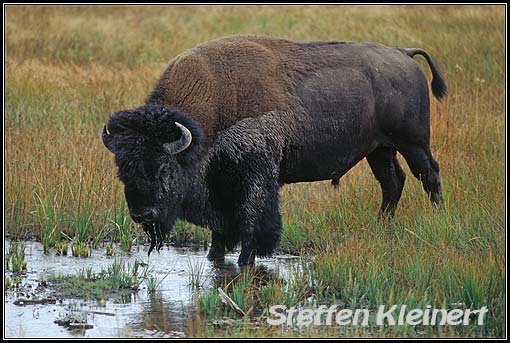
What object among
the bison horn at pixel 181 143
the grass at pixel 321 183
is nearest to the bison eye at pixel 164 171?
the bison horn at pixel 181 143

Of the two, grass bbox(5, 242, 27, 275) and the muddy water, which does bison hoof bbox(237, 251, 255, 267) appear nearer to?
the muddy water

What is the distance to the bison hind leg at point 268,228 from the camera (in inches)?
302

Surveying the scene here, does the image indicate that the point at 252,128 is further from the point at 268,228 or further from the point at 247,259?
the point at 247,259

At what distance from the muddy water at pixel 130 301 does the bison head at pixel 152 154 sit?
533 mm

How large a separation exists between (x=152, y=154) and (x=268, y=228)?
1.36 meters

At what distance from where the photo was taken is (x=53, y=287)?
6773mm

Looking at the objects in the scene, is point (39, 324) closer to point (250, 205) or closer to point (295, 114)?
point (250, 205)

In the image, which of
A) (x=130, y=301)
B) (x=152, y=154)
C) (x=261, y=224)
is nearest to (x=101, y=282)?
(x=130, y=301)

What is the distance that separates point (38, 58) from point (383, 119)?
845 centimetres

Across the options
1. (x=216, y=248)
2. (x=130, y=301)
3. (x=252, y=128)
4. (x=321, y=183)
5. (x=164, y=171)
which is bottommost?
(x=321, y=183)

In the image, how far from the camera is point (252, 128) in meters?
7.47

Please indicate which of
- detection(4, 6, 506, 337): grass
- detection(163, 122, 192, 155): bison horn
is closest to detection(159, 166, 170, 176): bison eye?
detection(163, 122, 192, 155): bison horn

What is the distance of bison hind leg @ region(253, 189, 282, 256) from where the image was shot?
7.66m

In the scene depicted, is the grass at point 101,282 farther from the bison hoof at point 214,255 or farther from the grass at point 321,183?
the bison hoof at point 214,255
